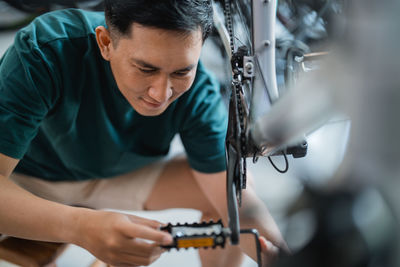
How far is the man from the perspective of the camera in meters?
0.46

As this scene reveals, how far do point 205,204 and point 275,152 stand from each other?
0.39 meters

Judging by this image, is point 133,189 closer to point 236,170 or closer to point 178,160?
point 178,160

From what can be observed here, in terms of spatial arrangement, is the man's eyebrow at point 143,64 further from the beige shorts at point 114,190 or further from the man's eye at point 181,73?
the beige shorts at point 114,190

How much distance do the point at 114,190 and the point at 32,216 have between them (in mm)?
306

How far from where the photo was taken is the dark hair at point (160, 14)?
18.0 inches

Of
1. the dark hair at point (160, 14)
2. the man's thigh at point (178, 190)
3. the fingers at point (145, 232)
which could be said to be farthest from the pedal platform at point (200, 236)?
the man's thigh at point (178, 190)

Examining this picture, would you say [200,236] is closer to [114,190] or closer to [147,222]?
[147,222]

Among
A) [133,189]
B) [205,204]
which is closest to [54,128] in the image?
[133,189]

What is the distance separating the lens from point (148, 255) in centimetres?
42

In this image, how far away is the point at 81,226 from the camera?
17.8 inches

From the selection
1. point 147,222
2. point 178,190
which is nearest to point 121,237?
point 147,222

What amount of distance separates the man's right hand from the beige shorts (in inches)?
13.2

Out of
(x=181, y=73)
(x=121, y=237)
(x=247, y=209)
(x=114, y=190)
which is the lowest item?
(x=114, y=190)

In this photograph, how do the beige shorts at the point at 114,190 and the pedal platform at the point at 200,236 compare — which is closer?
the pedal platform at the point at 200,236
